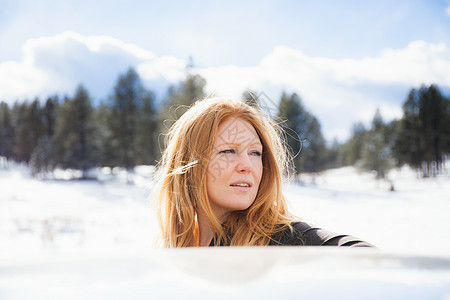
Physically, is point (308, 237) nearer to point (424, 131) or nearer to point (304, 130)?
point (304, 130)

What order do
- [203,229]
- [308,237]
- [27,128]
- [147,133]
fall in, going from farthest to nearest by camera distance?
1. [27,128]
2. [147,133]
3. [203,229]
4. [308,237]

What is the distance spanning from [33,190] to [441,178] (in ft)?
58.9

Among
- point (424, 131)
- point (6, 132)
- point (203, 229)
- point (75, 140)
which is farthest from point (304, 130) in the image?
point (203, 229)

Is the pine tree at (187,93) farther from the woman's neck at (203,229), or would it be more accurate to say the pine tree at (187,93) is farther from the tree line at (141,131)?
the woman's neck at (203,229)

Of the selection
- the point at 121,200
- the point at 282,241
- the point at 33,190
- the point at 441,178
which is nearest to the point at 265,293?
the point at 282,241

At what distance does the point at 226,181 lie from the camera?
1.12 metres

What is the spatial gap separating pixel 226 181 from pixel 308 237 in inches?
12.0

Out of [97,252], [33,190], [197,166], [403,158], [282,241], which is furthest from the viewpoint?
[403,158]

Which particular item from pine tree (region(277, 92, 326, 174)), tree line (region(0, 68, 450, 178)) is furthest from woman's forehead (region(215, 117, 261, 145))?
pine tree (region(277, 92, 326, 174))

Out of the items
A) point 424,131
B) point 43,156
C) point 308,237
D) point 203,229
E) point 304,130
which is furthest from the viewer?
point 43,156

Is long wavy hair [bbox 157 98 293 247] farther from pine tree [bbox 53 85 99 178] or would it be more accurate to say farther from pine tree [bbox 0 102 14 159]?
pine tree [bbox 0 102 14 159]

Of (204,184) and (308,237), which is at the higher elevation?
(204,184)

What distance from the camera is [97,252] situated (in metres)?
0.38

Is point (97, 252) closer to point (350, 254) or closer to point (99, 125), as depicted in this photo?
point (350, 254)
